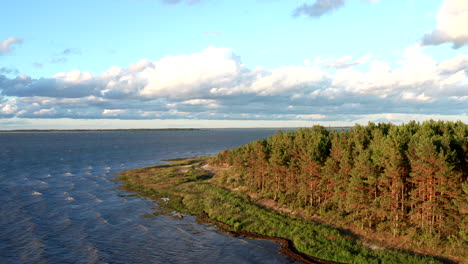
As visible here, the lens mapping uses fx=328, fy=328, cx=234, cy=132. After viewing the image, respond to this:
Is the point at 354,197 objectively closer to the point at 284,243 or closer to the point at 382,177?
the point at 382,177

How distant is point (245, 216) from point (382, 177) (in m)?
20.4

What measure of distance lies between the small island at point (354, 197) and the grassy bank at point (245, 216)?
0.50 ft

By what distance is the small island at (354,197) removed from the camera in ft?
113

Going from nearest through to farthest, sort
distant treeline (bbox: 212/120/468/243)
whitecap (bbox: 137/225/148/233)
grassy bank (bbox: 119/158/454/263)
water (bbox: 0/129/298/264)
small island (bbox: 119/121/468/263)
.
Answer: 1. small island (bbox: 119/121/468/263)
2. distant treeline (bbox: 212/120/468/243)
3. grassy bank (bbox: 119/158/454/263)
4. water (bbox: 0/129/298/264)
5. whitecap (bbox: 137/225/148/233)

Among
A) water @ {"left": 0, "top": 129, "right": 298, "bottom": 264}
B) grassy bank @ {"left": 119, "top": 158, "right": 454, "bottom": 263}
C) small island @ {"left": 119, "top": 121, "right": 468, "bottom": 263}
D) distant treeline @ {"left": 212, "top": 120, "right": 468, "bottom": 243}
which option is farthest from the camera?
water @ {"left": 0, "top": 129, "right": 298, "bottom": 264}

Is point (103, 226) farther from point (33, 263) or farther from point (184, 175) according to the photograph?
point (184, 175)

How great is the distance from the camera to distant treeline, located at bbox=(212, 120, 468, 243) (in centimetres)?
3469

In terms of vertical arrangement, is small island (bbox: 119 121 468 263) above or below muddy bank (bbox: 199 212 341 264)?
above

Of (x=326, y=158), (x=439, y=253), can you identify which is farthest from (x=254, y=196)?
(x=439, y=253)

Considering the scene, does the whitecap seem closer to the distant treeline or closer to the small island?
the small island

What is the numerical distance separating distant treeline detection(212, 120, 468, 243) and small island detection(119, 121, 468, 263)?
4.4 inches

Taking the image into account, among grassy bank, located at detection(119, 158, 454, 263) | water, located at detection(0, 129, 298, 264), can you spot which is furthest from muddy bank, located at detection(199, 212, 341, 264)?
water, located at detection(0, 129, 298, 264)

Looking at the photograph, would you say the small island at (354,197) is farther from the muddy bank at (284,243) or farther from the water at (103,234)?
the water at (103,234)

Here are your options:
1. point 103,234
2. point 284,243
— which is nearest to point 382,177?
point 284,243
